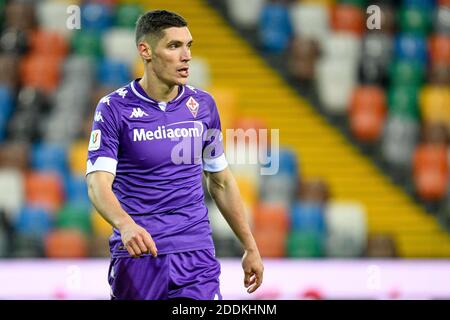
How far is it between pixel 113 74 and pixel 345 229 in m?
2.69

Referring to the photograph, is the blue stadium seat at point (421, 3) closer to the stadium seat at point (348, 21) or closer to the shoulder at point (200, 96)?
the stadium seat at point (348, 21)

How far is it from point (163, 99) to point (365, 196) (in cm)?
583

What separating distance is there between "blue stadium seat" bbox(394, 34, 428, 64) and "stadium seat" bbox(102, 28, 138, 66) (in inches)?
100

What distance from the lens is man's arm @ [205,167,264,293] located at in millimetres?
4559

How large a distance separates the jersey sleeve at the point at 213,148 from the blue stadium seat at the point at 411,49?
6447mm

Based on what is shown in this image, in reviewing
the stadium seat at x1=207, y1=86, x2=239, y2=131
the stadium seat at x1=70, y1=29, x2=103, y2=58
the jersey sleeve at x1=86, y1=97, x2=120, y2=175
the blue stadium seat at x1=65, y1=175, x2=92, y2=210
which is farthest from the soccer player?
the stadium seat at x1=70, y1=29, x2=103, y2=58

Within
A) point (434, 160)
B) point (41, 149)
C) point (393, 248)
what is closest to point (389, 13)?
point (434, 160)

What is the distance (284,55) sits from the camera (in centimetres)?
1120

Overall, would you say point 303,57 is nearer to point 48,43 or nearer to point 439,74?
point 439,74

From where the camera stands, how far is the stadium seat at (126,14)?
36.2 ft

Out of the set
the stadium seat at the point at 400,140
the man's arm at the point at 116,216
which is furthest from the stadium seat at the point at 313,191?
the man's arm at the point at 116,216

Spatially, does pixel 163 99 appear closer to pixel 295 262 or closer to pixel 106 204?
pixel 106 204

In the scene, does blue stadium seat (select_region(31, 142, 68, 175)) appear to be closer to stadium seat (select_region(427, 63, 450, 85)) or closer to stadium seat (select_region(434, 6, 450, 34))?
stadium seat (select_region(427, 63, 450, 85))
